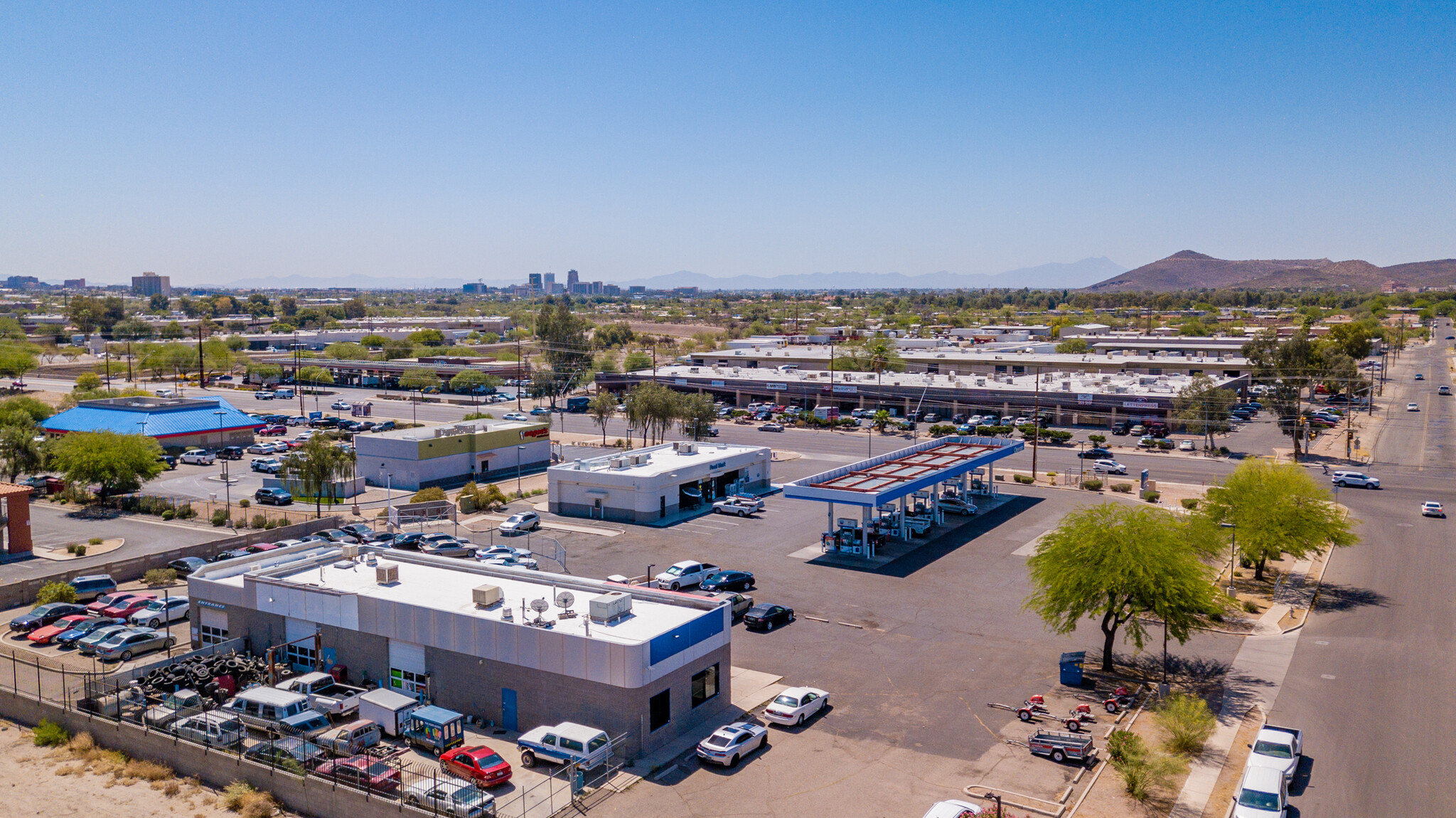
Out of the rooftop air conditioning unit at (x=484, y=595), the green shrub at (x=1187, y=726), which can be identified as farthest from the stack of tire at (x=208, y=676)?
the green shrub at (x=1187, y=726)

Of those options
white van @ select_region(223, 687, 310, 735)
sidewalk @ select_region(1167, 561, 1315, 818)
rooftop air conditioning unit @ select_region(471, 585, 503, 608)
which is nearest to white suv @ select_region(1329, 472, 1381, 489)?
sidewalk @ select_region(1167, 561, 1315, 818)

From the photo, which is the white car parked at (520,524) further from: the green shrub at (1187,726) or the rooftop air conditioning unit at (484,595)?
the green shrub at (1187,726)

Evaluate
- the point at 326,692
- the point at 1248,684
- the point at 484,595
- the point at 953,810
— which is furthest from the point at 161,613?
the point at 1248,684

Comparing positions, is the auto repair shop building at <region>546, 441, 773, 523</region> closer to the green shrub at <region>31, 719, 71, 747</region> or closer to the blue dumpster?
the blue dumpster

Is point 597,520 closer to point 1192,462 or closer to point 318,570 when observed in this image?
point 318,570

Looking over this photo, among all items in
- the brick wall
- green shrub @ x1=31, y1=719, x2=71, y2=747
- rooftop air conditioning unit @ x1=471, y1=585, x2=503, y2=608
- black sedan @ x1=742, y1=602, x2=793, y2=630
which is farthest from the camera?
the brick wall

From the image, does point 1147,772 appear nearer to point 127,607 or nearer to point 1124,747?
point 1124,747
